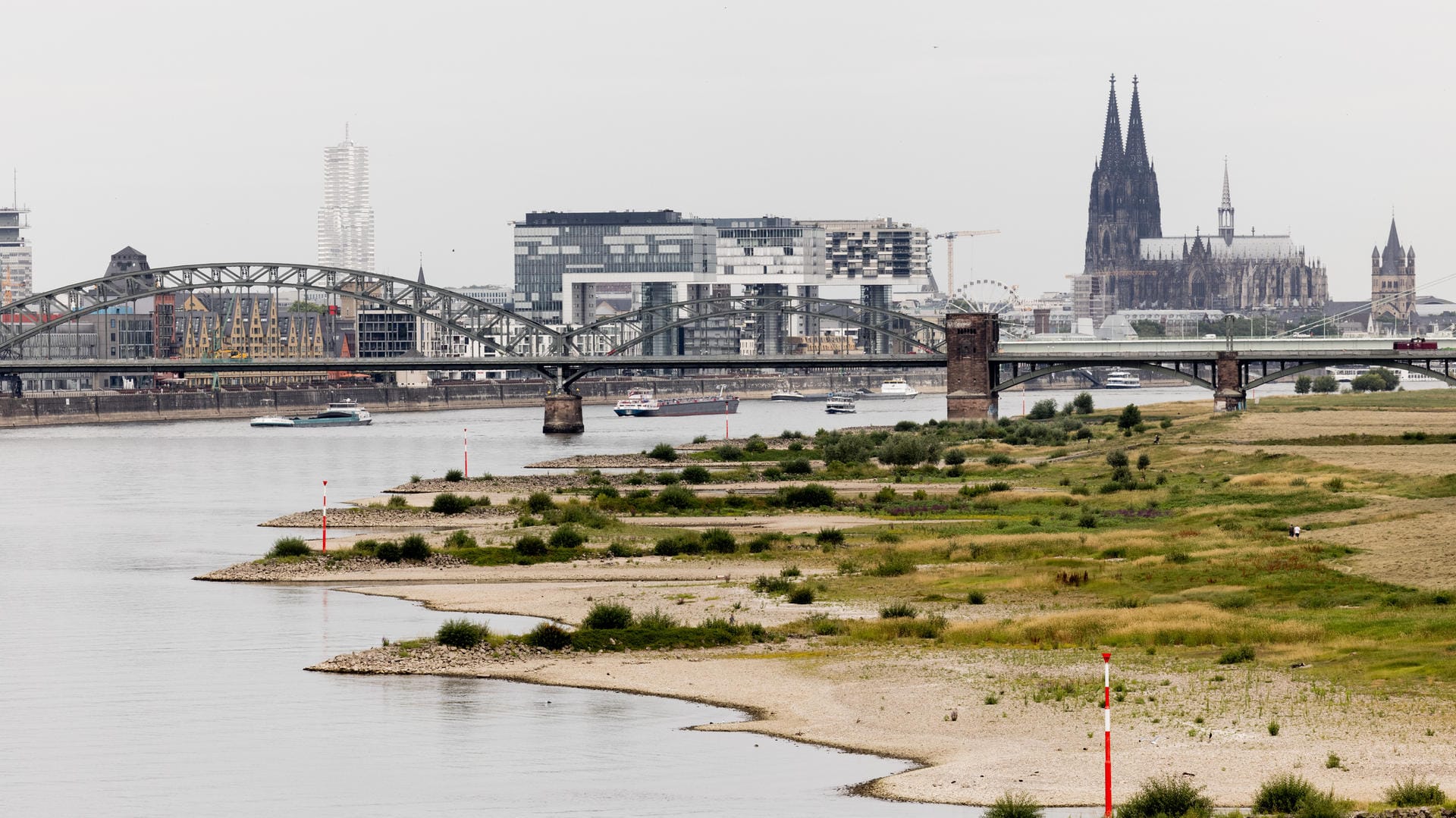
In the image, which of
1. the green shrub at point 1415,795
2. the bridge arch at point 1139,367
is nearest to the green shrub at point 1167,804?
the green shrub at point 1415,795

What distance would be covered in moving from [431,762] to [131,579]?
2505cm

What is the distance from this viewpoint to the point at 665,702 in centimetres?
2991

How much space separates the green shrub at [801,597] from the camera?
39.8m

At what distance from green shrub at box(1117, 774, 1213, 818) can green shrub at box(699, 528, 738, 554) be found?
30806 millimetres

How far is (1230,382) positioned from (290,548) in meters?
94.1

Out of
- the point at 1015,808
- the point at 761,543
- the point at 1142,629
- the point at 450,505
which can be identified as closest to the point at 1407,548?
the point at 1142,629

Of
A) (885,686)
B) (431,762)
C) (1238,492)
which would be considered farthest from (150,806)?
(1238,492)

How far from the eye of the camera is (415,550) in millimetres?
50719

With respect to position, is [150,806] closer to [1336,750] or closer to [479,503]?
[1336,750]

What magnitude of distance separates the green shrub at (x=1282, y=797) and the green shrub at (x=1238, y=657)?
29.9 ft

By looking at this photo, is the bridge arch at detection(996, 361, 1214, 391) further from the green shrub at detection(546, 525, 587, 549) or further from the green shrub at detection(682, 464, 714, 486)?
the green shrub at detection(546, 525, 587, 549)

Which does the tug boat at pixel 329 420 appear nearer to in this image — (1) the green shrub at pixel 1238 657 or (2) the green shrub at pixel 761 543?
(2) the green shrub at pixel 761 543

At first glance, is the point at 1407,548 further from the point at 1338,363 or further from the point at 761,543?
the point at 1338,363

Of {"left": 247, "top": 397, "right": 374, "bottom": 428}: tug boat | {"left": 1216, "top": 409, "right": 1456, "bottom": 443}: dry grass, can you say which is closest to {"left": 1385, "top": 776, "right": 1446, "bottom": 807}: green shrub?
{"left": 1216, "top": 409, "right": 1456, "bottom": 443}: dry grass
